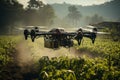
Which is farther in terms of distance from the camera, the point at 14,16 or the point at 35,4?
the point at 35,4

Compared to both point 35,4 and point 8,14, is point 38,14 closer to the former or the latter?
point 35,4

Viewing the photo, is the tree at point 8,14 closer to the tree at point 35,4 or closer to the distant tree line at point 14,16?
the distant tree line at point 14,16

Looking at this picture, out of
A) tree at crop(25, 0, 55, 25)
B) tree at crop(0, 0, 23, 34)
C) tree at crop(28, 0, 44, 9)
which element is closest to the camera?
tree at crop(0, 0, 23, 34)

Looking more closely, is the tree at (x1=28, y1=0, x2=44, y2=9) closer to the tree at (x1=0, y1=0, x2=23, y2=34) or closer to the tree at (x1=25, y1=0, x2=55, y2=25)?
the tree at (x1=25, y1=0, x2=55, y2=25)

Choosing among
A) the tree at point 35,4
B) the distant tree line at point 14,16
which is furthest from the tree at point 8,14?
the tree at point 35,4

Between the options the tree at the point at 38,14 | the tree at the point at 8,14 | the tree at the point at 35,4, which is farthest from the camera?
the tree at the point at 35,4

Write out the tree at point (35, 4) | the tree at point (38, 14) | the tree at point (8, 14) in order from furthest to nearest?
the tree at point (35, 4), the tree at point (38, 14), the tree at point (8, 14)

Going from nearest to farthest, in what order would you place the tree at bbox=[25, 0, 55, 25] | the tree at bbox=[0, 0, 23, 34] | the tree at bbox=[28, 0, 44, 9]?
the tree at bbox=[0, 0, 23, 34] < the tree at bbox=[25, 0, 55, 25] < the tree at bbox=[28, 0, 44, 9]

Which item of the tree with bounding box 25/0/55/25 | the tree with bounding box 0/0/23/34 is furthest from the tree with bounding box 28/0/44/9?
the tree with bounding box 0/0/23/34

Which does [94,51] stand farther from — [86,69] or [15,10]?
[15,10]

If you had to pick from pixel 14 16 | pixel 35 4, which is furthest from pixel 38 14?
pixel 14 16

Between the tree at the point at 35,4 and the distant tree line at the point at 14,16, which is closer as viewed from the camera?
the distant tree line at the point at 14,16
